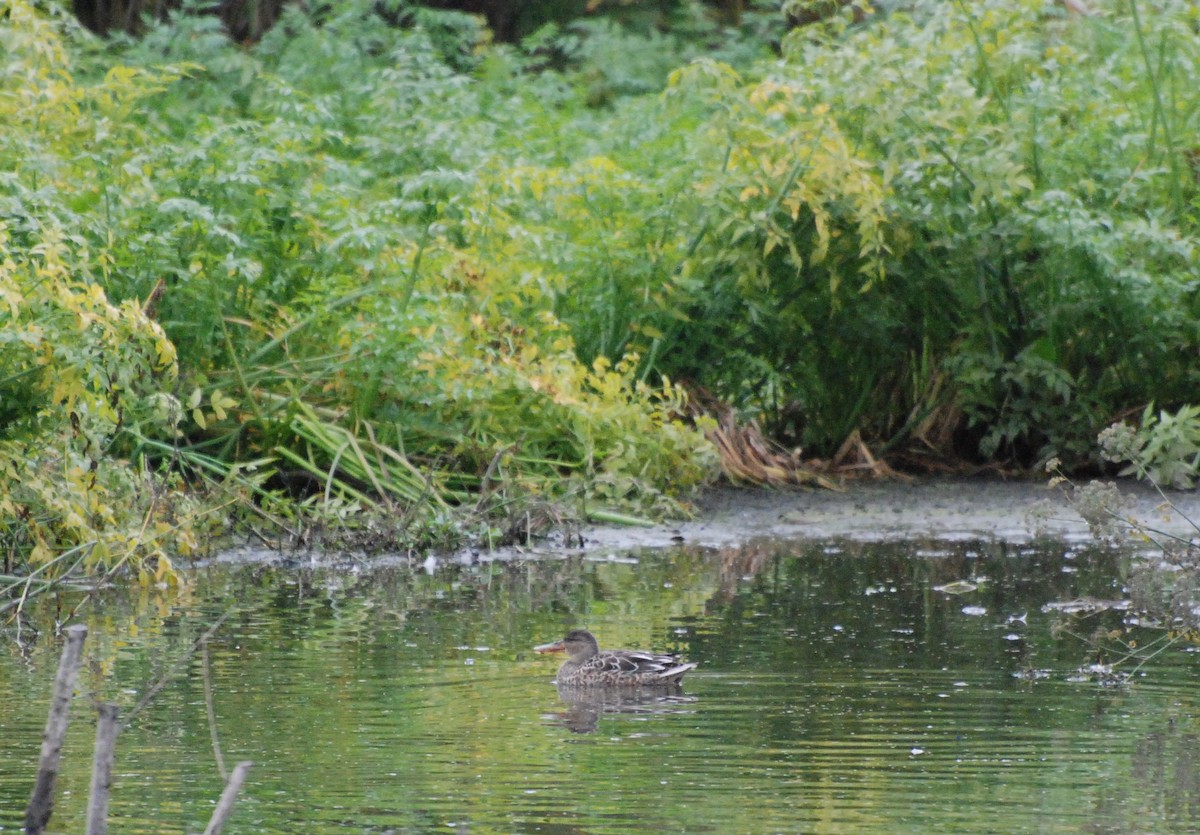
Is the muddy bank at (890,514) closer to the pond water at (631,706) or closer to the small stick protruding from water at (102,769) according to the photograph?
the pond water at (631,706)

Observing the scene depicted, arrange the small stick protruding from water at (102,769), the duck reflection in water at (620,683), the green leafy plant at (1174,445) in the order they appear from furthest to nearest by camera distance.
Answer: the green leafy plant at (1174,445) < the duck reflection in water at (620,683) < the small stick protruding from water at (102,769)

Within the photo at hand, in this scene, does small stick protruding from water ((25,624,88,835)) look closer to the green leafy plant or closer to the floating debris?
the floating debris

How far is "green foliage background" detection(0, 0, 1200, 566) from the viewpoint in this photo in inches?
445

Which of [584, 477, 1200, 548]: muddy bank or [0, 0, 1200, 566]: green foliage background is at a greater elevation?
[0, 0, 1200, 566]: green foliage background

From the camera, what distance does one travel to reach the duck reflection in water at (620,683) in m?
7.21

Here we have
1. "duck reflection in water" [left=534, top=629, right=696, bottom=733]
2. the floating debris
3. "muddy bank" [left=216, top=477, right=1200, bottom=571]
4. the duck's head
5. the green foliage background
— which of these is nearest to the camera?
"duck reflection in water" [left=534, top=629, right=696, bottom=733]

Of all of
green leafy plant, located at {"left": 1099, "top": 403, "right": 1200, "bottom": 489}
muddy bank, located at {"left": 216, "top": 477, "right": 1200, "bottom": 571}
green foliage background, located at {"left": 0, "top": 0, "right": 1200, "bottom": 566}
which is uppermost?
green foliage background, located at {"left": 0, "top": 0, "right": 1200, "bottom": 566}

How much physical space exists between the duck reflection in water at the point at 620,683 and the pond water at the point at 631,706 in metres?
0.03

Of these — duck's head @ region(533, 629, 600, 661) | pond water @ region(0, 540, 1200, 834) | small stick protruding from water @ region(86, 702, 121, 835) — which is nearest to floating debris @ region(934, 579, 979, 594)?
pond water @ region(0, 540, 1200, 834)

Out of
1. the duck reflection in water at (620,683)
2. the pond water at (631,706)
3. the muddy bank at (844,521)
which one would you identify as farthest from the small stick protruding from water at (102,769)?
the muddy bank at (844,521)

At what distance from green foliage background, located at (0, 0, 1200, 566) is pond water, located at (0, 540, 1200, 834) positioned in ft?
4.66

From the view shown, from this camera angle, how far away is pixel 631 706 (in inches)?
287

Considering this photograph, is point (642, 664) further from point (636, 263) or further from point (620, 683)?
point (636, 263)

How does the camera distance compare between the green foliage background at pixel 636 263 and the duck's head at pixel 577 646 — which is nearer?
the duck's head at pixel 577 646
